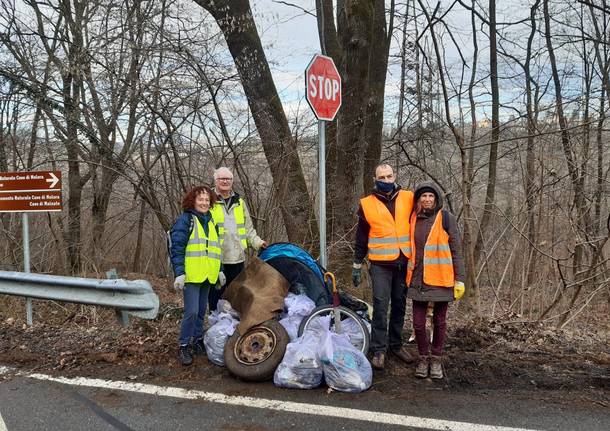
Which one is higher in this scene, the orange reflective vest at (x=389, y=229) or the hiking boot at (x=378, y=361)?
the orange reflective vest at (x=389, y=229)

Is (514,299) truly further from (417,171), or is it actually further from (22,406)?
(22,406)

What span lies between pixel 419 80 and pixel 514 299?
19.0 feet

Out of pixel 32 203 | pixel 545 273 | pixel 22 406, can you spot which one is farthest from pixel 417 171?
pixel 22 406

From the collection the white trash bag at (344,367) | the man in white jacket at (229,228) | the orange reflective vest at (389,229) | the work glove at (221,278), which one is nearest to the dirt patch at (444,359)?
the white trash bag at (344,367)

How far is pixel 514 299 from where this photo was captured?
804 cm

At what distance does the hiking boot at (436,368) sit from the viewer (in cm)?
417

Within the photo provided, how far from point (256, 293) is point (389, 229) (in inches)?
55.4

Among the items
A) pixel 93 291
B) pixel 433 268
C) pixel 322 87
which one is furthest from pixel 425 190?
pixel 93 291

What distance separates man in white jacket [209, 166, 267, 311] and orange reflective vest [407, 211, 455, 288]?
6.27 ft

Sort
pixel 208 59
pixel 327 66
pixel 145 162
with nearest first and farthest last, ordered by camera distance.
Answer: pixel 327 66, pixel 208 59, pixel 145 162

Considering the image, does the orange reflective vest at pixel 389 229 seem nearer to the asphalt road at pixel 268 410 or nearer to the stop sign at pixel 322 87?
the stop sign at pixel 322 87

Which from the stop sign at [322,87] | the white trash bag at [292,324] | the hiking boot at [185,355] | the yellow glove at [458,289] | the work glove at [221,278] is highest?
the stop sign at [322,87]

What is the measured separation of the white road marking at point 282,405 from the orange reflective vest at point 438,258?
1.19m

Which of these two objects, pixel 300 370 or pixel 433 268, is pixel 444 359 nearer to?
pixel 433 268
